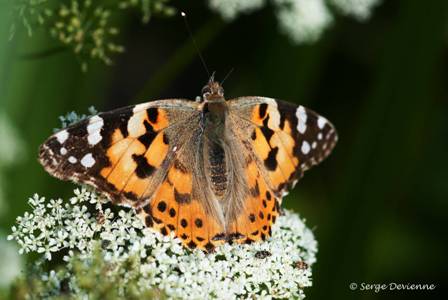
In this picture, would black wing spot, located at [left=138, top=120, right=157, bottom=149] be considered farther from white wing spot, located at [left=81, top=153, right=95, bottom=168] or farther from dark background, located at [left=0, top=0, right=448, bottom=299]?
dark background, located at [left=0, top=0, right=448, bottom=299]

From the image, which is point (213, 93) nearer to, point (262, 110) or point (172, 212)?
point (262, 110)

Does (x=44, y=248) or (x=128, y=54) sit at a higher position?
(x=128, y=54)

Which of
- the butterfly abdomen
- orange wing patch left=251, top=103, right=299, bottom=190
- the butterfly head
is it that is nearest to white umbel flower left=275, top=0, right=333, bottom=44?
the butterfly head

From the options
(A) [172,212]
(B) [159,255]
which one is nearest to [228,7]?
(A) [172,212]

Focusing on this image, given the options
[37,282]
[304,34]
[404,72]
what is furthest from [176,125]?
[404,72]

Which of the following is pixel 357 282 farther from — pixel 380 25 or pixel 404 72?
pixel 380 25

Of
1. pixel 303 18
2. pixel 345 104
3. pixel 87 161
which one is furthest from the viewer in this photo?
pixel 345 104
